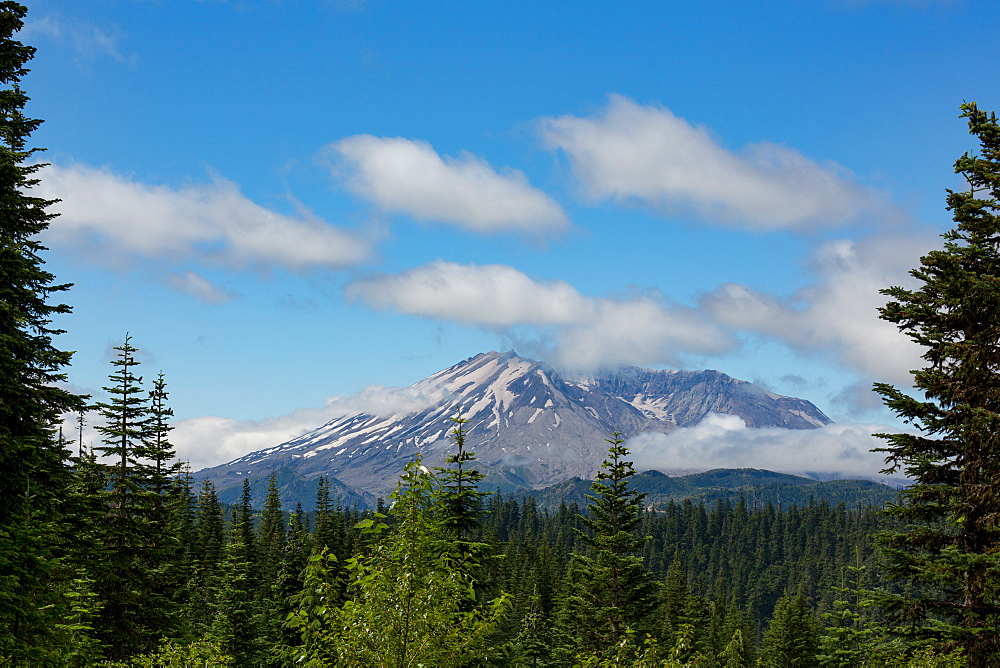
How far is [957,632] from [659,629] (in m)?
47.7

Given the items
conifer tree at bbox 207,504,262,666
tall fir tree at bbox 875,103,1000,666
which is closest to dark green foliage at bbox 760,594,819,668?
conifer tree at bbox 207,504,262,666

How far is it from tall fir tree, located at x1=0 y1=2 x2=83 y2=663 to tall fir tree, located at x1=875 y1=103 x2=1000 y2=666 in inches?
693

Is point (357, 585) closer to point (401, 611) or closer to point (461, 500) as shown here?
point (401, 611)

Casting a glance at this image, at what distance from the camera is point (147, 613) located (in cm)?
2622

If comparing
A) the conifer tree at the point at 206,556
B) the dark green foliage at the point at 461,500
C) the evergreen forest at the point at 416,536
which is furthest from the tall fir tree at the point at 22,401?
the conifer tree at the point at 206,556

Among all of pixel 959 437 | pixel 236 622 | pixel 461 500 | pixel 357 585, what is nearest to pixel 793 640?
pixel 236 622

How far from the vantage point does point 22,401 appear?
47.7ft

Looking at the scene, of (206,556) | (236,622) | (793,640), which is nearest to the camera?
(236,622)

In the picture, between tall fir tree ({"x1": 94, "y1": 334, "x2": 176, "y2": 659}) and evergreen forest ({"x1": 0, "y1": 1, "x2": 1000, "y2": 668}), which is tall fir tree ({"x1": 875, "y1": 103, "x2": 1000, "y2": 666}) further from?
tall fir tree ({"x1": 94, "y1": 334, "x2": 176, "y2": 659})

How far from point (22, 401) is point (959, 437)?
63.6 ft

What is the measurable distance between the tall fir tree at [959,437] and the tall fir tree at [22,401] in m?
17.6

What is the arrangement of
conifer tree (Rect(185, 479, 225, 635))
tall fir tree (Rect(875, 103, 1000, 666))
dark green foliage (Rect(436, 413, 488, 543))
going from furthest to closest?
conifer tree (Rect(185, 479, 225, 635)), dark green foliage (Rect(436, 413, 488, 543)), tall fir tree (Rect(875, 103, 1000, 666))

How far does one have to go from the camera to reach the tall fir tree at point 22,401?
547 inches

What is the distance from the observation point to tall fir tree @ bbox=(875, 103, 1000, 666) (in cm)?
1357
